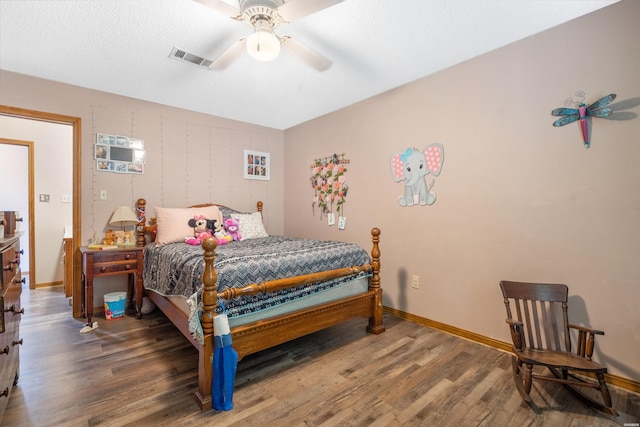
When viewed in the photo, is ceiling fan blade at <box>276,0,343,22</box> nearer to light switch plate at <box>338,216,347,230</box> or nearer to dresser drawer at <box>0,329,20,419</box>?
dresser drawer at <box>0,329,20,419</box>

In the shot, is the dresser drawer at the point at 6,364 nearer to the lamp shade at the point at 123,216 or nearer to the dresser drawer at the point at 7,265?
the dresser drawer at the point at 7,265

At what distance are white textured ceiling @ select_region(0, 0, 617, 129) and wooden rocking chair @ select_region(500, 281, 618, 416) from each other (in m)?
1.79

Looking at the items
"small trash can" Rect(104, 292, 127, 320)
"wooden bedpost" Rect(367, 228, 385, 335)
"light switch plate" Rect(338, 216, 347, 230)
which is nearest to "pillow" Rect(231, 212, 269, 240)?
"light switch plate" Rect(338, 216, 347, 230)

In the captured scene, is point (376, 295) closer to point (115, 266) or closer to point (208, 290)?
point (208, 290)

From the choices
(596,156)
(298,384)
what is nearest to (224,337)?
(298,384)

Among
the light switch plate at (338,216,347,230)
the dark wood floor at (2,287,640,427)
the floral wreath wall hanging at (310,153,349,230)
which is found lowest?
the dark wood floor at (2,287,640,427)

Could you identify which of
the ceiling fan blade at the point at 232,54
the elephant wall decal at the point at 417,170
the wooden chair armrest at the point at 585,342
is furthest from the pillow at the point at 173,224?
the wooden chair armrest at the point at 585,342

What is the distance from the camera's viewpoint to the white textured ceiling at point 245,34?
185cm

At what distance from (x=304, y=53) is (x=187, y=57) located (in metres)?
1.09

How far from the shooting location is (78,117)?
2.99 m

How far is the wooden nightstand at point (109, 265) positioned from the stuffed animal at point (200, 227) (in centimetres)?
54

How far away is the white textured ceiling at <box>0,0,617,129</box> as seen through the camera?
1.85 metres

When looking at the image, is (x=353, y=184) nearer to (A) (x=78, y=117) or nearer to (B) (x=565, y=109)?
(B) (x=565, y=109)

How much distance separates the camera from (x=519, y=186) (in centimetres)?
223
